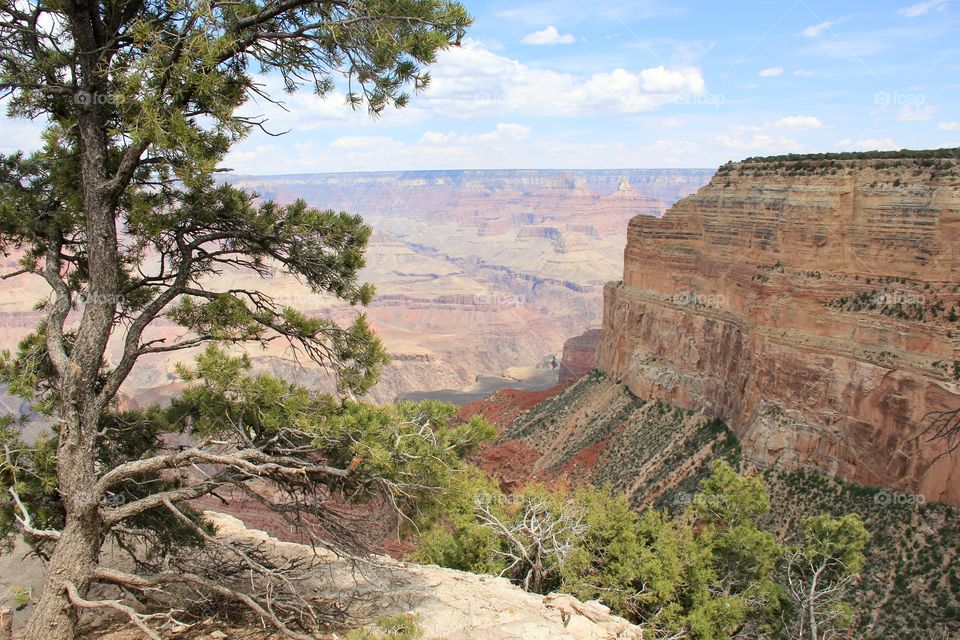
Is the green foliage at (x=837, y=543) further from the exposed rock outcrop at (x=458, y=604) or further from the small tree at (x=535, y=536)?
the exposed rock outcrop at (x=458, y=604)

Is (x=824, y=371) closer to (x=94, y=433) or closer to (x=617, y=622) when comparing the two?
(x=617, y=622)

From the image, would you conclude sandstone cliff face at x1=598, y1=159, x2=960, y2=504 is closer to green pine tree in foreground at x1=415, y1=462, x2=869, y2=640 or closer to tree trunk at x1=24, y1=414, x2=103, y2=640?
green pine tree in foreground at x1=415, y1=462, x2=869, y2=640

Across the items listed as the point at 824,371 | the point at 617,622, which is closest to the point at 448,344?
the point at 824,371

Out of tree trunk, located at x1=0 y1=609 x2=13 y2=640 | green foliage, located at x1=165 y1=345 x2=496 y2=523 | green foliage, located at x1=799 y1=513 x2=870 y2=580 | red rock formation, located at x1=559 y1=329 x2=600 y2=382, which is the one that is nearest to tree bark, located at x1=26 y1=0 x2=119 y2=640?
tree trunk, located at x1=0 y1=609 x2=13 y2=640

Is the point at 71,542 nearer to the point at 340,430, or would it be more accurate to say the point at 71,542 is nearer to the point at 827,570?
the point at 340,430

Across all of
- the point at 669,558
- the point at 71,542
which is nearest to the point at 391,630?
the point at 71,542

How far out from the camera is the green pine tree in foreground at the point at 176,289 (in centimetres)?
741

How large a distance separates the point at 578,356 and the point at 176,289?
258 ft

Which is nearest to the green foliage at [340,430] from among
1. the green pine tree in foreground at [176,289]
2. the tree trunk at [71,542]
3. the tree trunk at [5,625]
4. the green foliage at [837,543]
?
the green pine tree in foreground at [176,289]

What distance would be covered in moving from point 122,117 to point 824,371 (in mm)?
27588

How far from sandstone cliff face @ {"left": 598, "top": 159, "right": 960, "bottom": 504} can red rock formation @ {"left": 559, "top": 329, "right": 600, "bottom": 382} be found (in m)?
44.4

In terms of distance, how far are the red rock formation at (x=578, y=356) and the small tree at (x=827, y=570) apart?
206 feet

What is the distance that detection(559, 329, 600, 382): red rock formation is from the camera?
83375 mm

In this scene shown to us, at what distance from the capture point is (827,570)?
1902 cm
